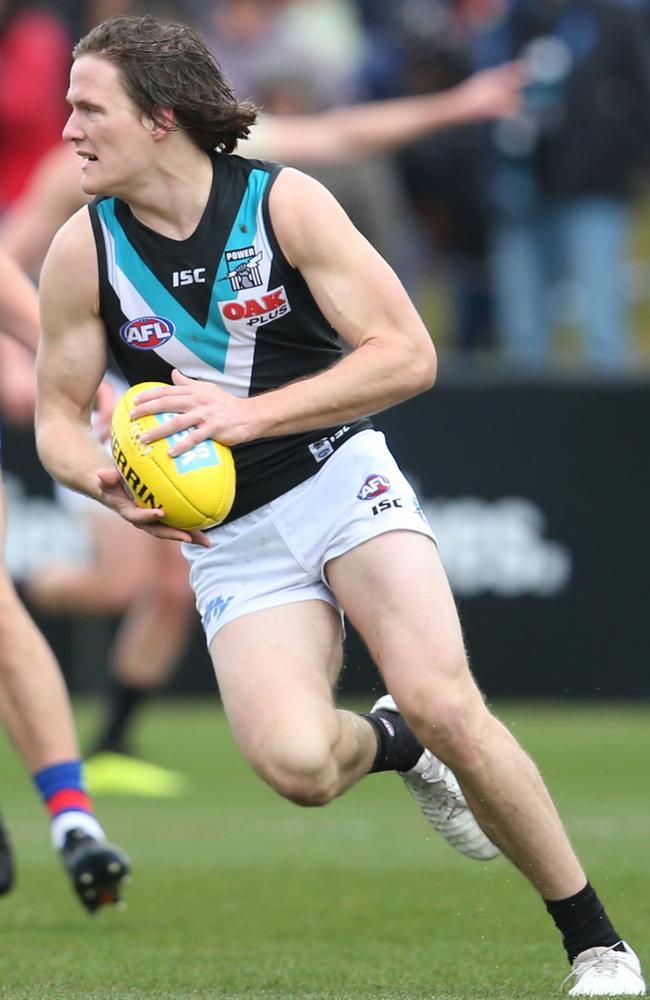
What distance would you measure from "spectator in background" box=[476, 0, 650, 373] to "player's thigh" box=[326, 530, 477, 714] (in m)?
7.08

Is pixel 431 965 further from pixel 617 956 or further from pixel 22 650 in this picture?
pixel 22 650

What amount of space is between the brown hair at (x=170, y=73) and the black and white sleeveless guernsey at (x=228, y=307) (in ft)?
0.47

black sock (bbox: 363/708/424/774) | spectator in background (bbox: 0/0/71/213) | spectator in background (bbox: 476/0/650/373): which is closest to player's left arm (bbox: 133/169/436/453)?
black sock (bbox: 363/708/424/774)

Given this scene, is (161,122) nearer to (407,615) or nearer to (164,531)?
(164,531)

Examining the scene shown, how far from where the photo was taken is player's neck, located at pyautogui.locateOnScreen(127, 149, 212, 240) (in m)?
5.07

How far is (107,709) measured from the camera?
9391 mm

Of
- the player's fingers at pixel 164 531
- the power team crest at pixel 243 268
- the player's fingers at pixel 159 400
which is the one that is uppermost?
the power team crest at pixel 243 268

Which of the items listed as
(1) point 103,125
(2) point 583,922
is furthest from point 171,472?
(2) point 583,922

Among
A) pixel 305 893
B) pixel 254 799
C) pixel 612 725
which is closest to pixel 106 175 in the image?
pixel 305 893

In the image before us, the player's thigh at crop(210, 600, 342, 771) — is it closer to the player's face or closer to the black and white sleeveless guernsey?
the black and white sleeveless guernsey

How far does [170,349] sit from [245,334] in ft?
0.68

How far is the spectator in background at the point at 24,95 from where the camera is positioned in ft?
40.1

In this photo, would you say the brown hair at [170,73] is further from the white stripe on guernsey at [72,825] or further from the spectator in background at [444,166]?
the spectator in background at [444,166]

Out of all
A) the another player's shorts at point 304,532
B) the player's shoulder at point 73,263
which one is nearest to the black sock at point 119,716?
the another player's shorts at point 304,532
